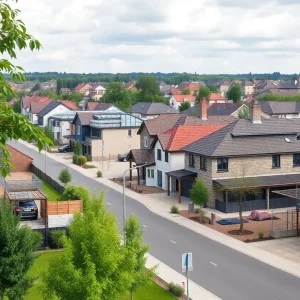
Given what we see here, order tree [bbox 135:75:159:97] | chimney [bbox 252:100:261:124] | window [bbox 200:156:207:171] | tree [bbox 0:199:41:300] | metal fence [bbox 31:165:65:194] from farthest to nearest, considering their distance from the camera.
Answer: tree [bbox 135:75:159:97] < metal fence [bbox 31:165:65:194] < chimney [bbox 252:100:261:124] < window [bbox 200:156:207:171] < tree [bbox 0:199:41:300]

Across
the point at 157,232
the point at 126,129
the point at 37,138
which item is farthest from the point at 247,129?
the point at 37,138

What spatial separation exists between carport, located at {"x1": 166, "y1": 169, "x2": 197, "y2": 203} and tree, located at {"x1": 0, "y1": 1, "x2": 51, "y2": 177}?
36.1 m

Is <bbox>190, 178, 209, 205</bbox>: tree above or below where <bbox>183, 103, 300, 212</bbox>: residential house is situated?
below

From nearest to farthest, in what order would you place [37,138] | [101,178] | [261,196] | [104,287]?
[37,138], [104,287], [261,196], [101,178]

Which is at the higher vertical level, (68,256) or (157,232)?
(68,256)

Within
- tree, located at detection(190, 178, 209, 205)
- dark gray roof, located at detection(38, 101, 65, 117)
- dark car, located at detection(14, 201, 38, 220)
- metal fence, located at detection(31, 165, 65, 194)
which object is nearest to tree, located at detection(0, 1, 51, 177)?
dark car, located at detection(14, 201, 38, 220)

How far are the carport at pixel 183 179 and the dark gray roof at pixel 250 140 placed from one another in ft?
6.04

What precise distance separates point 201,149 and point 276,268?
1717 cm

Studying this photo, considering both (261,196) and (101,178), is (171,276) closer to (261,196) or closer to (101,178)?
(261,196)

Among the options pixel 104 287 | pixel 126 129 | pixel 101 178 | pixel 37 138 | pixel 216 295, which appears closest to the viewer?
pixel 37 138

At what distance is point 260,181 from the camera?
41.5 metres

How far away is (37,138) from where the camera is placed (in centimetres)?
803

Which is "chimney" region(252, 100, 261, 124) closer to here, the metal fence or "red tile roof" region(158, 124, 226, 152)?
"red tile roof" region(158, 124, 226, 152)

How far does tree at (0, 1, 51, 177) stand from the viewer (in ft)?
26.3
